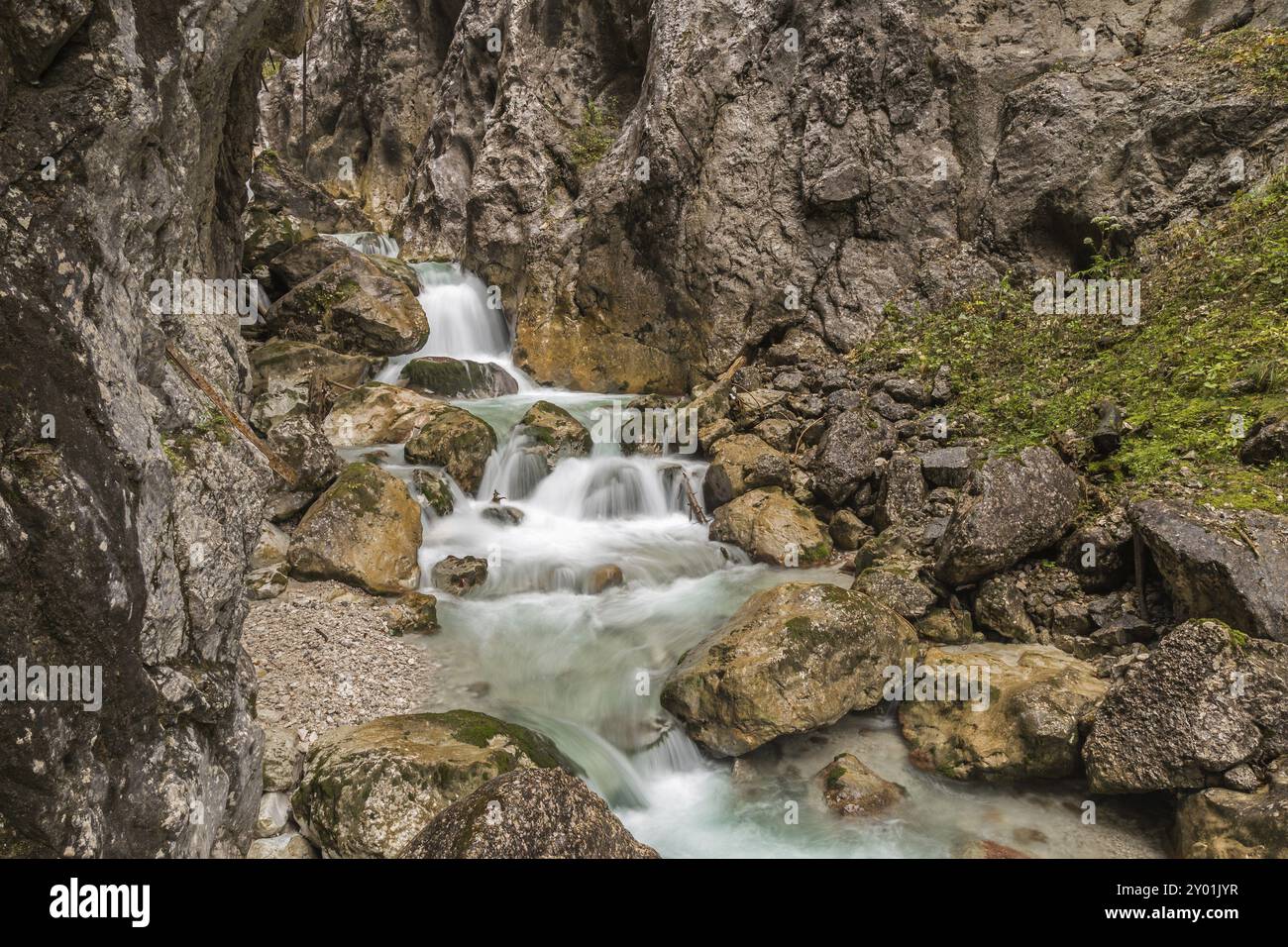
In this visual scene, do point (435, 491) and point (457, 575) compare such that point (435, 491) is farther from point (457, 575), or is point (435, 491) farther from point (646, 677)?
point (646, 677)

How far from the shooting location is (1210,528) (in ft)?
19.7

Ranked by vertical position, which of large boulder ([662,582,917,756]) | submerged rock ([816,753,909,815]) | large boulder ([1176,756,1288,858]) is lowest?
submerged rock ([816,753,909,815])

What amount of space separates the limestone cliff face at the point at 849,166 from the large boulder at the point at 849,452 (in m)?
3.89

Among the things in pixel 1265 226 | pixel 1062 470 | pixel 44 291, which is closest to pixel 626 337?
pixel 1062 470

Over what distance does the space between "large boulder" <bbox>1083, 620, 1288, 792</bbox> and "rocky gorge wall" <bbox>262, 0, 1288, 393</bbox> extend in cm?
966

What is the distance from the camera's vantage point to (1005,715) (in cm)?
600

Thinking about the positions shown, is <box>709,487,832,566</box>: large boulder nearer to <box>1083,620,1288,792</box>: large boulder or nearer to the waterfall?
<box>1083,620,1288,792</box>: large boulder

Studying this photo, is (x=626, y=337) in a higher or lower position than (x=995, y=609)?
higher

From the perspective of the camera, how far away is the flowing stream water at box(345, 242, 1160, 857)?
18.7ft

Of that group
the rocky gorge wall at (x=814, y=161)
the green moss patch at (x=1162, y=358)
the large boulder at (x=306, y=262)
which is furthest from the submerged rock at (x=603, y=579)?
the large boulder at (x=306, y=262)

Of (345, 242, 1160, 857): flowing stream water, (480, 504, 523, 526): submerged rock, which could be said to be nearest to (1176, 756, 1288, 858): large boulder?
(345, 242, 1160, 857): flowing stream water

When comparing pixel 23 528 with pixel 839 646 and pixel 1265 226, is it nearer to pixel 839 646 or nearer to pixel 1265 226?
pixel 839 646

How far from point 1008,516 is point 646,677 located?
14.3 ft

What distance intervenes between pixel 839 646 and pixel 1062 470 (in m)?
3.61
